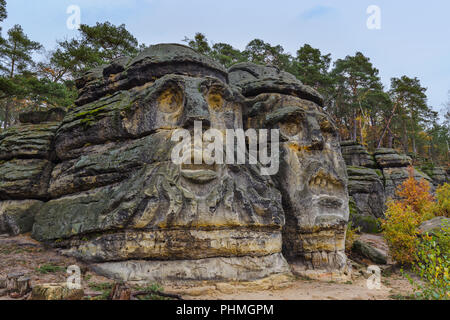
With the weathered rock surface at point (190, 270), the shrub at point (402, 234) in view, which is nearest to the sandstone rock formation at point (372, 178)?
the shrub at point (402, 234)

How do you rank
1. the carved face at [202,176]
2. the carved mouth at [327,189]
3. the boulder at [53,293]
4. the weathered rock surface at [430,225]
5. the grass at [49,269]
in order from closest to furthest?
1. the boulder at [53,293]
2. the grass at [49,269]
3. the carved face at [202,176]
4. the carved mouth at [327,189]
5. the weathered rock surface at [430,225]

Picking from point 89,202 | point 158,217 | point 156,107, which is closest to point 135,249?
point 158,217

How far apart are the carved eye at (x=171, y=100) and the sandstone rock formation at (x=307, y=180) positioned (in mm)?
3174

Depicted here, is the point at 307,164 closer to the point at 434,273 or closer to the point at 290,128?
the point at 290,128

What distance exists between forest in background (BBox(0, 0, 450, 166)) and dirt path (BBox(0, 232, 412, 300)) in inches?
430

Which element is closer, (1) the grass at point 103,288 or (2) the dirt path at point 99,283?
(1) the grass at point 103,288

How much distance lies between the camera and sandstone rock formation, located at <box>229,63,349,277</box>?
10125 mm

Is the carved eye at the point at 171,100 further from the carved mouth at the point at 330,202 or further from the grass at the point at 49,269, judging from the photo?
the carved mouth at the point at 330,202

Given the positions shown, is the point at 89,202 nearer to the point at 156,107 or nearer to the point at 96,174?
the point at 96,174

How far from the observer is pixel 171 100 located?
980 cm

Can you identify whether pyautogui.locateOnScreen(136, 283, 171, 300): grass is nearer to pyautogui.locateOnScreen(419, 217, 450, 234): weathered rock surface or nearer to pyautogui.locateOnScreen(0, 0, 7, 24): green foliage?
pyautogui.locateOnScreen(419, 217, 450, 234): weathered rock surface

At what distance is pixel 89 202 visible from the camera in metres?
9.30

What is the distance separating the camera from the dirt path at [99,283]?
7.31m

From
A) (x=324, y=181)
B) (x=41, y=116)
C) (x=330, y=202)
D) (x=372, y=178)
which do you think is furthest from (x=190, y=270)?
(x=372, y=178)
